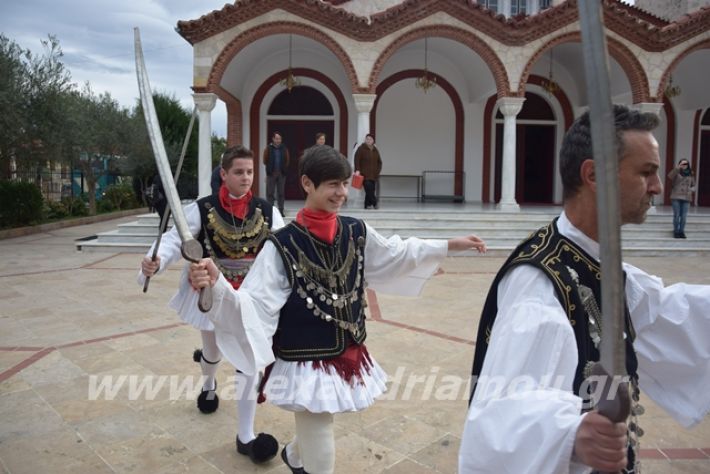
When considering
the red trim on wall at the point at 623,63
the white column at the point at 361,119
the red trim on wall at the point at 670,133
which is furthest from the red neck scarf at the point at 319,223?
the red trim on wall at the point at 670,133

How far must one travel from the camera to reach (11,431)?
11.8 feet

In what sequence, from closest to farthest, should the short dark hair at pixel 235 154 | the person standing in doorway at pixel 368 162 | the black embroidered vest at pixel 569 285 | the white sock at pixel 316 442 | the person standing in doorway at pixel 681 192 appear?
Answer: the black embroidered vest at pixel 569 285, the white sock at pixel 316 442, the short dark hair at pixel 235 154, the person standing in doorway at pixel 681 192, the person standing in doorway at pixel 368 162

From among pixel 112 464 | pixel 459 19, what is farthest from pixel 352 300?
pixel 459 19

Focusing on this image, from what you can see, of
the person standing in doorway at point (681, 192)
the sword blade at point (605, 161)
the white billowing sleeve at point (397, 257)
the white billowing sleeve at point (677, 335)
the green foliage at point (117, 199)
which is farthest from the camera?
the green foliage at point (117, 199)

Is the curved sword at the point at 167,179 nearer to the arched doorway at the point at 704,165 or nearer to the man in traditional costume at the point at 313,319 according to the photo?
the man in traditional costume at the point at 313,319

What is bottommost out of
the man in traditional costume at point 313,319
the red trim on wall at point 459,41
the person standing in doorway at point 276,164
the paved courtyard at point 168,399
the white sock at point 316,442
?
the paved courtyard at point 168,399

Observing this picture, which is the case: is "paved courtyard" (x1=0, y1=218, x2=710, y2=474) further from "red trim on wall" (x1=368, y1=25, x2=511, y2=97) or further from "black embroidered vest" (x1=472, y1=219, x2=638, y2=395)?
"red trim on wall" (x1=368, y1=25, x2=511, y2=97)

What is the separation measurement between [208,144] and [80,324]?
8.10 metres

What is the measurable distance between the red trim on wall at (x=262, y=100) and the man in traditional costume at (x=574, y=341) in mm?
15535

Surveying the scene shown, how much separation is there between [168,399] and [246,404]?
1.19 meters

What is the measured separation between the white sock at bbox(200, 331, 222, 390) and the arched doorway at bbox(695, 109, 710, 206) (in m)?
18.9

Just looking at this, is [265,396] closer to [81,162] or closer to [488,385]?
[488,385]

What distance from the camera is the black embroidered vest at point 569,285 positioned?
56.6 inches

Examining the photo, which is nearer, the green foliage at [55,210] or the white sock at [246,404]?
the white sock at [246,404]
